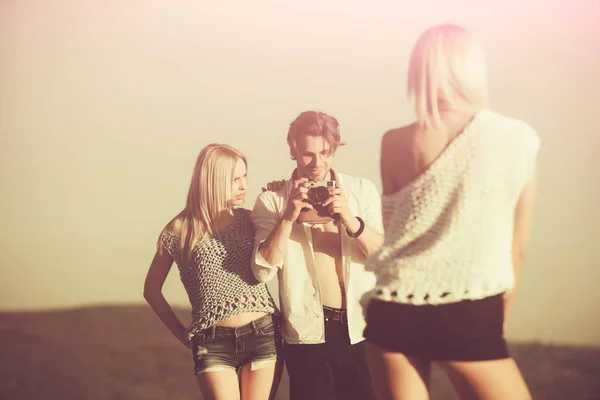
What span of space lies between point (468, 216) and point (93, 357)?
1888mm

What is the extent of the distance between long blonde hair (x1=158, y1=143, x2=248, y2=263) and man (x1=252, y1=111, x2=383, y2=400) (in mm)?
128

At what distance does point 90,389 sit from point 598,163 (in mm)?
2071

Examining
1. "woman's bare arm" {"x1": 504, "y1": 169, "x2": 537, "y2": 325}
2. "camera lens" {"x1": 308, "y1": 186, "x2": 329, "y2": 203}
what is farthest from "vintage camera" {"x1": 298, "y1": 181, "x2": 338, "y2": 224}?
"woman's bare arm" {"x1": 504, "y1": 169, "x2": 537, "y2": 325}

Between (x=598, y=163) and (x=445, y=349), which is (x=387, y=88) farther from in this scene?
(x=445, y=349)

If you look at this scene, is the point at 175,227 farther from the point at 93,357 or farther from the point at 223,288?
the point at 93,357

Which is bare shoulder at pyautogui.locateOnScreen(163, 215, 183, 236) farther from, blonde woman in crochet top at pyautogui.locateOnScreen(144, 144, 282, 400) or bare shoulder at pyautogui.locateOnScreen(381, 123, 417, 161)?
bare shoulder at pyautogui.locateOnScreen(381, 123, 417, 161)

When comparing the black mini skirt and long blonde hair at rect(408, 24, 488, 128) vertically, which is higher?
long blonde hair at rect(408, 24, 488, 128)

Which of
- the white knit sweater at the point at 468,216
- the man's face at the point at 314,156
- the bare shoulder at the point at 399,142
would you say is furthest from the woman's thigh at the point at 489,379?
the man's face at the point at 314,156

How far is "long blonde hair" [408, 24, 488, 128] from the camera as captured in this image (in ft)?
3.85

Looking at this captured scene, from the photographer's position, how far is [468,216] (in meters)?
1.14

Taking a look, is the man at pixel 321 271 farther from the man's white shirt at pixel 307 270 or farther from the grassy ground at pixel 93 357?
the grassy ground at pixel 93 357

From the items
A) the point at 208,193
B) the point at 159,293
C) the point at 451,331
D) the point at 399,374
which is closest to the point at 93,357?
the point at 159,293

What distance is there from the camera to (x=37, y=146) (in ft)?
8.21

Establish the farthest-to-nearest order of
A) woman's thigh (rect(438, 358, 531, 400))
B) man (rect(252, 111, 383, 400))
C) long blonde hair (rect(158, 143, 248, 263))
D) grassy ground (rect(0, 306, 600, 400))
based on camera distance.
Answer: grassy ground (rect(0, 306, 600, 400)) → long blonde hair (rect(158, 143, 248, 263)) → man (rect(252, 111, 383, 400)) → woman's thigh (rect(438, 358, 531, 400))
